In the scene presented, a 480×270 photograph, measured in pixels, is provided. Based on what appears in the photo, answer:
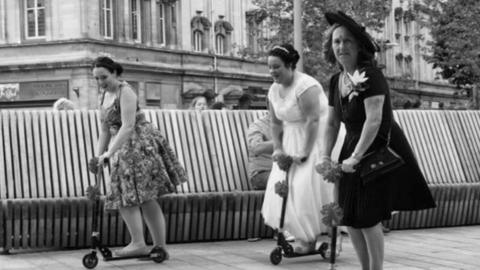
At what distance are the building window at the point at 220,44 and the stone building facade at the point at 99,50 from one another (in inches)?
54.2

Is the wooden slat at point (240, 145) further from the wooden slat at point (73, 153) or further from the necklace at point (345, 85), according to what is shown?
the necklace at point (345, 85)

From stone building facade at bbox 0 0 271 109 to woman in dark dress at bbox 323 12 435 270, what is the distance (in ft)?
92.5

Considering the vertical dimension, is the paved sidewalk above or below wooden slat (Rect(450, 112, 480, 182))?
below

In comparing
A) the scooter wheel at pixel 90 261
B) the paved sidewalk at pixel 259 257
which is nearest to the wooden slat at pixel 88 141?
the paved sidewalk at pixel 259 257

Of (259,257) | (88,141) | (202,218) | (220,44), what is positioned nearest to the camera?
(259,257)

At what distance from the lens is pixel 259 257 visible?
10086 mm

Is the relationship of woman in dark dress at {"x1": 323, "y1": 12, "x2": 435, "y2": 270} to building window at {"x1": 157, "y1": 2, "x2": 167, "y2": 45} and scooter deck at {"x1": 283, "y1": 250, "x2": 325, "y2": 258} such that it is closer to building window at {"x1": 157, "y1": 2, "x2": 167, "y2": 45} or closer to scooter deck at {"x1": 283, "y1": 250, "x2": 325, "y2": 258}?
scooter deck at {"x1": 283, "y1": 250, "x2": 325, "y2": 258}

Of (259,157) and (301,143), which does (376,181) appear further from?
(259,157)

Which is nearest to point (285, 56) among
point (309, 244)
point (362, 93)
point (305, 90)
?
Result: point (305, 90)

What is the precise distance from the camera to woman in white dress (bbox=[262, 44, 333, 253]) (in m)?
9.50

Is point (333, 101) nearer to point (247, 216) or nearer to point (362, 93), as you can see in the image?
point (362, 93)

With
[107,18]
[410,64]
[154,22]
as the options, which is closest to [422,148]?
[107,18]

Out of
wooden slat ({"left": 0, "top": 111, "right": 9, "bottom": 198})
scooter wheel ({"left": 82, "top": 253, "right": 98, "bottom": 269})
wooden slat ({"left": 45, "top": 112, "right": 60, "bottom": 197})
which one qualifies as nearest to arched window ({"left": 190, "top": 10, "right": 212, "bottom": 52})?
wooden slat ({"left": 45, "top": 112, "right": 60, "bottom": 197})

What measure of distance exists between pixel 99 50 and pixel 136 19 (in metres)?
4.22
